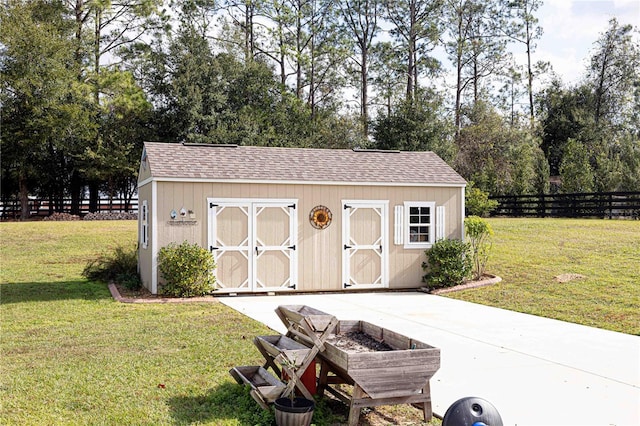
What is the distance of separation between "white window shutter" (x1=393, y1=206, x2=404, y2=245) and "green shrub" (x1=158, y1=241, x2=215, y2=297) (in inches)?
173

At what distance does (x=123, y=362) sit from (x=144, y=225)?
7.79 metres

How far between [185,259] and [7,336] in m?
4.50

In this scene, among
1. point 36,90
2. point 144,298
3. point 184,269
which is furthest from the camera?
point 36,90

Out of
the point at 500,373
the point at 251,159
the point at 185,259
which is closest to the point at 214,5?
the point at 251,159

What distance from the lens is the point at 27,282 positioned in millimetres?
15297

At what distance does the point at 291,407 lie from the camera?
5.21 m

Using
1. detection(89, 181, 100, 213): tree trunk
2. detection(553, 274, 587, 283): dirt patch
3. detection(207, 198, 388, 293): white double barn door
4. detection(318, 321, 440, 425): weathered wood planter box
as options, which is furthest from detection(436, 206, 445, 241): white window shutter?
detection(89, 181, 100, 213): tree trunk

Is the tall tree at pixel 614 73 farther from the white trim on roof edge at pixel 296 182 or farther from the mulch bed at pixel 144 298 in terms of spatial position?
the mulch bed at pixel 144 298

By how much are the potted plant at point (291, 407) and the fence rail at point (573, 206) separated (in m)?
21.6

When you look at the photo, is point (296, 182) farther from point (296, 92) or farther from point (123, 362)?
point (296, 92)

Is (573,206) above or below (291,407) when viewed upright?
above

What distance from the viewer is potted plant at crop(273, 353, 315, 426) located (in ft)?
16.8

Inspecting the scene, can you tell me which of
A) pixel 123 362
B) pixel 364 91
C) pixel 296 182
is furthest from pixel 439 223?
pixel 364 91

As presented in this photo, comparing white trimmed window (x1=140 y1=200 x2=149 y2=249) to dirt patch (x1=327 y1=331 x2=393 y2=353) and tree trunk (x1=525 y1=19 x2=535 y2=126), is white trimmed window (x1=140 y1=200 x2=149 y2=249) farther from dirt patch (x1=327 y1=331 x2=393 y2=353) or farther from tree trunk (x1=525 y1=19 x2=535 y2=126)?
tree trunk (x1=525 y1=19 x2=535 y2=126)
